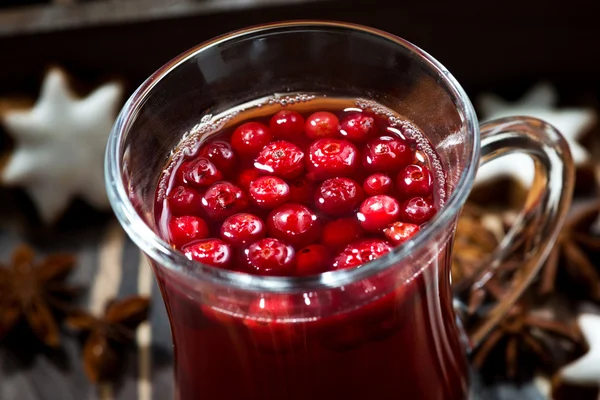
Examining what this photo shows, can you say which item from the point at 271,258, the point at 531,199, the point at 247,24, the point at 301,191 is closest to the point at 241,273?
the point at 271,258

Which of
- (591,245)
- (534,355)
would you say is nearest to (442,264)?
(534,355)

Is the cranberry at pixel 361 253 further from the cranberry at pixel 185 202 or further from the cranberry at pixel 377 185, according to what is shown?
the cranberry at pixel 185 202

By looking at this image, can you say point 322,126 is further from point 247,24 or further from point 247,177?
point 247,24

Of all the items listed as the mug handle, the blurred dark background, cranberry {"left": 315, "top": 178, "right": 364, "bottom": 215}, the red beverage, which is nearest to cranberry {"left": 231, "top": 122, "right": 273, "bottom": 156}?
the red beverage

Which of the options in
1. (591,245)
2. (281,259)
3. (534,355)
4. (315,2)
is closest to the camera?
(281,259)

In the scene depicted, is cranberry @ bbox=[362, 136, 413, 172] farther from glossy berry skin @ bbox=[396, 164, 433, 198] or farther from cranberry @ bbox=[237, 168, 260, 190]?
cranberry @ bbox=[237, 168, 260, 190]

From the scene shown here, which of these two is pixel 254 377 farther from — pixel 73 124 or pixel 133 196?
pixel 73 124
